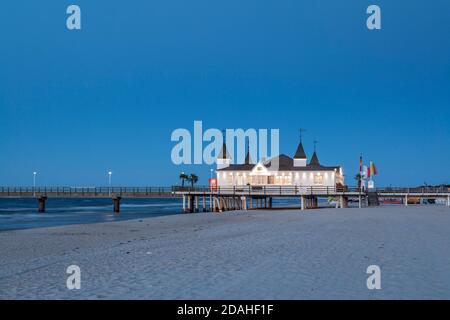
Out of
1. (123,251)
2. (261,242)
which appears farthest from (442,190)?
(123,251)

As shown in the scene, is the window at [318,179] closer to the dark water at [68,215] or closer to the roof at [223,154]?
the roof at [223,154]

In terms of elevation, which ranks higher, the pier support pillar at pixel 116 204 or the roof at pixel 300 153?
the roof at pixel 300 153

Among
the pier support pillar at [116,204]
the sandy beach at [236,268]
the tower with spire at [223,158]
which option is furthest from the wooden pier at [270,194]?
the sandy beach at [236,268]

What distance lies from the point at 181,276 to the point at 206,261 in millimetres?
2126

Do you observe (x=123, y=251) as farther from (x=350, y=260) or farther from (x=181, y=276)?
(x=350, y=260)

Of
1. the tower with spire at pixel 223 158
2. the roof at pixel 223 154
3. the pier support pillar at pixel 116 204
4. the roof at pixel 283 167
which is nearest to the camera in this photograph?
the roof at pixel 283 167

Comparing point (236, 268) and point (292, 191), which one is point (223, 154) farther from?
point (236, 268)

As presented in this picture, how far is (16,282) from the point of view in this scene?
10.3 m

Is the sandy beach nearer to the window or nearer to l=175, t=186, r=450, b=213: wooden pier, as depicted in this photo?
l=175, t=186, r=450, b=213: wooden pier

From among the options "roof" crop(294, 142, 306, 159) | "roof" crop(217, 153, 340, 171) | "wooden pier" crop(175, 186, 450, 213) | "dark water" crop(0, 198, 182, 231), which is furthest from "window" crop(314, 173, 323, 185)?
"dark water" crop(0, 198, 182, 231)

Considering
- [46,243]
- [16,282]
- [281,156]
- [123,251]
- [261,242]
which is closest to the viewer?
[16,282]

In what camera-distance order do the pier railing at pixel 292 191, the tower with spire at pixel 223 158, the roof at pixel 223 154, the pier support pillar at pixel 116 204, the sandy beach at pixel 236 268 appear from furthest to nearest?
the roof at pixel 223 154 → the tower with spire at pixel 223 158 → the pier support pillar at pixel 116 204 → the pier railing at pixel 292 191 → the sandy beach at pixel 236 268

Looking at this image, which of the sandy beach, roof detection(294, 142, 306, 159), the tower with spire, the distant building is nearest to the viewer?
the sandy beach
